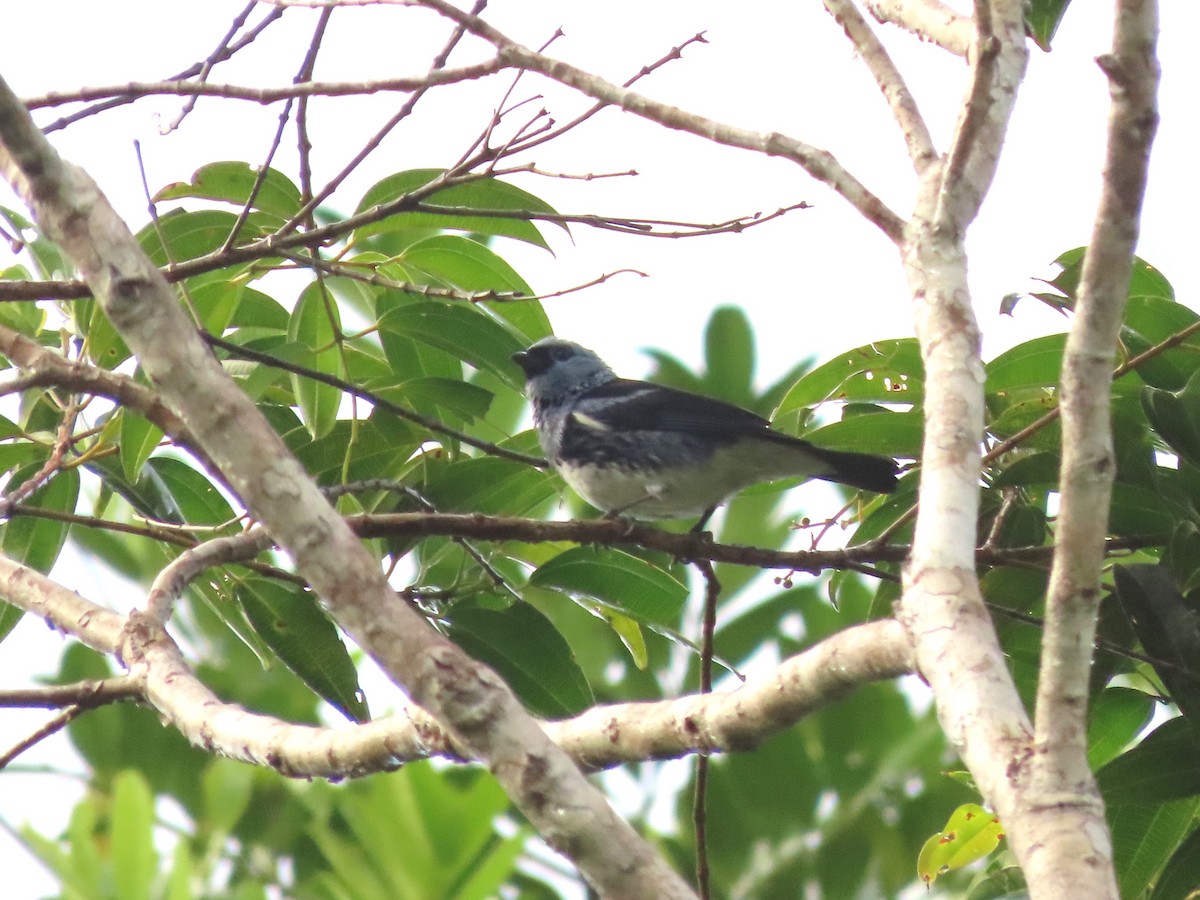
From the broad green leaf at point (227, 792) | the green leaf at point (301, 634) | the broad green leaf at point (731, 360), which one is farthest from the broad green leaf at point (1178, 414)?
the broad green leaf at point (227, 792)

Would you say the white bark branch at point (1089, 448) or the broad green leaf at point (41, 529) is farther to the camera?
the broad green leaf at point (41, 529)

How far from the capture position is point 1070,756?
5.04 feet

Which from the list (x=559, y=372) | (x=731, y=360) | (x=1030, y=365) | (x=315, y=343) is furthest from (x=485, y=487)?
(x=731, y=360)

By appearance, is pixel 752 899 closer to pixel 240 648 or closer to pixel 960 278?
pixel 240 648

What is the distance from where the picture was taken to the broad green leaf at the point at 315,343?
3354 mm

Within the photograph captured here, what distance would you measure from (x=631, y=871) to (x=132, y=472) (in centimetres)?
192

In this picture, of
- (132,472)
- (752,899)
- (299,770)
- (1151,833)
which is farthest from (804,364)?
(299,770)

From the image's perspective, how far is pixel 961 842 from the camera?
3.22m

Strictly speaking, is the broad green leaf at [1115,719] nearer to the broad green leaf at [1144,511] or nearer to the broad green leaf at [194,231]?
the broad green leaf at [1144,511]

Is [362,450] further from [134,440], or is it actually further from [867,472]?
[867,472]

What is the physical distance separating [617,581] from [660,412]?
1984 mm

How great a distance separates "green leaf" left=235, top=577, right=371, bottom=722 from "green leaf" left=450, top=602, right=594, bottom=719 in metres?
0.31

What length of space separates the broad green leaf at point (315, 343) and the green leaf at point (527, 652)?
0.62 meters

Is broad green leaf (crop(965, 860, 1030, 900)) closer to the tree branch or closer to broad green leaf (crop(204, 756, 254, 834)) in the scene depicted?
the tree branch
